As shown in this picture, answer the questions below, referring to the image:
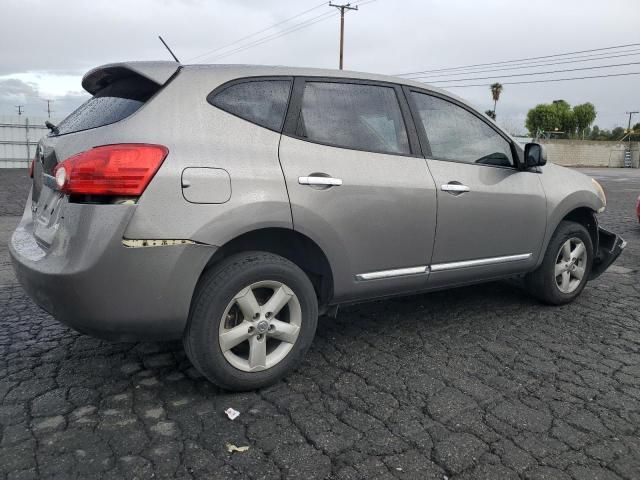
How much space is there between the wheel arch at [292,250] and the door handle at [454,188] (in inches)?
39.1

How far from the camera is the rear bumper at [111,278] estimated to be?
99.3 inches

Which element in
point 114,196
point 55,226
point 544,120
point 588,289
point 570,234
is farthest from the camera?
point 544,120

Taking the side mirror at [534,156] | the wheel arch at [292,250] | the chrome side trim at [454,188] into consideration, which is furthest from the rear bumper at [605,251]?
the wheel arch at [292,250]

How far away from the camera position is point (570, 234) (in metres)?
4.55

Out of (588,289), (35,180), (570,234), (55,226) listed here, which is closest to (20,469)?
(55,226)

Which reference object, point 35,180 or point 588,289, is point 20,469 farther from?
point 588,289

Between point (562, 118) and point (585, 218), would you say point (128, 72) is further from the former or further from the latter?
point (562, 118)

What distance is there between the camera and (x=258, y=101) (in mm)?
3041

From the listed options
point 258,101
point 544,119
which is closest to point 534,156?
point 258,101

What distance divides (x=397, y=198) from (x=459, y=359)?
1083mm

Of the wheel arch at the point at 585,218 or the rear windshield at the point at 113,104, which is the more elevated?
the rear windshield at the point at 113,104

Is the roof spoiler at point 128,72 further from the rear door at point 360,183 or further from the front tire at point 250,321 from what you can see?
the front tire at point 250,321

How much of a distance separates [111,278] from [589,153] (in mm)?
55326

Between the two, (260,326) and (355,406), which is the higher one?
(260,326)
